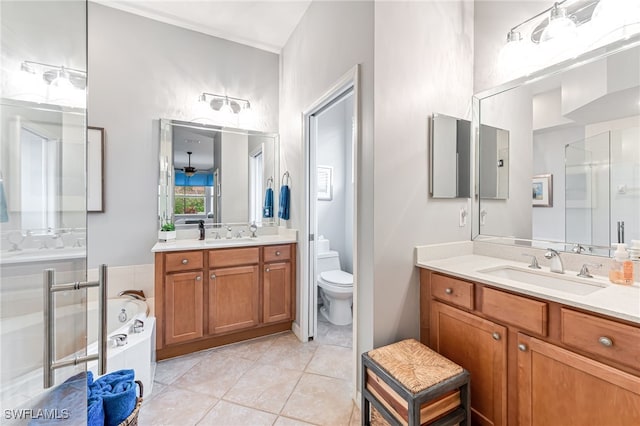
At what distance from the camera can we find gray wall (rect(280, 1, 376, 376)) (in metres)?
1.61

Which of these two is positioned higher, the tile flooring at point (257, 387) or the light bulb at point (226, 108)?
the light bulb at point (226, 108)

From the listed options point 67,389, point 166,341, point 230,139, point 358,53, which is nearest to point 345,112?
point 230,139

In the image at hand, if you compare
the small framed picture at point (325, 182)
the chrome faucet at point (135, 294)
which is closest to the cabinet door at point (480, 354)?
the small framed picture at point (325, 182)

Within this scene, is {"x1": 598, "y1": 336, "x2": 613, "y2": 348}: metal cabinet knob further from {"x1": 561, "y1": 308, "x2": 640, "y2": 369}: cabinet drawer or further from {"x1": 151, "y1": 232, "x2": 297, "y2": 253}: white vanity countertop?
{"x1": 151, "y1": 232, "x2": 297, "y2": 253}: white vanity countertop

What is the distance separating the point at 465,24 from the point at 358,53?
95 centimetres

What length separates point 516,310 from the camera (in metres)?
1.24

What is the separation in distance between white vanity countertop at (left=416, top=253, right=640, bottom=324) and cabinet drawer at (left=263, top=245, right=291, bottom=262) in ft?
4.23

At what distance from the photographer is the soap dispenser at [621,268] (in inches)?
48.9

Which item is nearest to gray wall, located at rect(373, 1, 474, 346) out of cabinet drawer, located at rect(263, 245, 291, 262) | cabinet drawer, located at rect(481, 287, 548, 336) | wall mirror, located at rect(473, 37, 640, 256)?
wall mirror, located at rect(473, 37, 640, 256)

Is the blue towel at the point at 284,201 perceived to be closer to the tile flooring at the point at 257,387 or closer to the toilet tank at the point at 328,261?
the toilet tank at the point at 328,261

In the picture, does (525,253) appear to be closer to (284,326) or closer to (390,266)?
(390,266)

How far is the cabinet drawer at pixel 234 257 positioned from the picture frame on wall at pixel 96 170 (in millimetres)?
1080

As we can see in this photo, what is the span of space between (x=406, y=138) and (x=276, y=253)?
1537 millimetres

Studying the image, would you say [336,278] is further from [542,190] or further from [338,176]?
[542,190]
